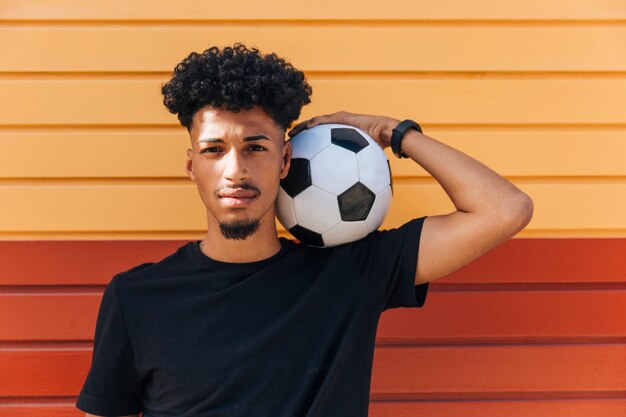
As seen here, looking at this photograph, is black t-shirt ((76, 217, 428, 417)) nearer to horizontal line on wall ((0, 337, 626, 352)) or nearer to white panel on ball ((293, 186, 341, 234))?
white panel on ball ((293, 186, 341, 234))

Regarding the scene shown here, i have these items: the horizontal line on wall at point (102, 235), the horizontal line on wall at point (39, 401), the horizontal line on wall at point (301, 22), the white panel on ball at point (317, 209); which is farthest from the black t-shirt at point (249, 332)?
the horizontal line on wall at point (301, 22)

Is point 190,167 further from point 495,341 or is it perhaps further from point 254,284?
point 495,341

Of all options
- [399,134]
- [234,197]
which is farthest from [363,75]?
[234,197]

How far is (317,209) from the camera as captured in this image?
2275mm

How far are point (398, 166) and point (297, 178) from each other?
834 millimetres

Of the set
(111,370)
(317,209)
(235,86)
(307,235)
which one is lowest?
(111,370)

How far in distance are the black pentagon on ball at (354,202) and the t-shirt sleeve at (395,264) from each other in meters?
0.13

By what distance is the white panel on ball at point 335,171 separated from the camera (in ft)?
7.42

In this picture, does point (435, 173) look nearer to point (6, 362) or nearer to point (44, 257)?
point (44, 257)

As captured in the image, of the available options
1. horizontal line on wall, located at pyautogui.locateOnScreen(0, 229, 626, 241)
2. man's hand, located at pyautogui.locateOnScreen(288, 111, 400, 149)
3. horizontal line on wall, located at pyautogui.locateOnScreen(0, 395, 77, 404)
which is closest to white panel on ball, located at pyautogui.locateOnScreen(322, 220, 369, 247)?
man's hand, located at pyautogui.locateOnScreen(288, 111, 400, 149)

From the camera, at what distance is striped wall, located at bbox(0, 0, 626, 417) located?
9.57 ft

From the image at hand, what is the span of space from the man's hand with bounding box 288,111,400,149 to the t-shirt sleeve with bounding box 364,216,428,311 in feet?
1.22

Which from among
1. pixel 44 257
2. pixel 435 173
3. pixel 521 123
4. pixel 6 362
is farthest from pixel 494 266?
pixel 6 362

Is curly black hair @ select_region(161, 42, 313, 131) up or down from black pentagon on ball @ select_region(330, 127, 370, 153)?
up
